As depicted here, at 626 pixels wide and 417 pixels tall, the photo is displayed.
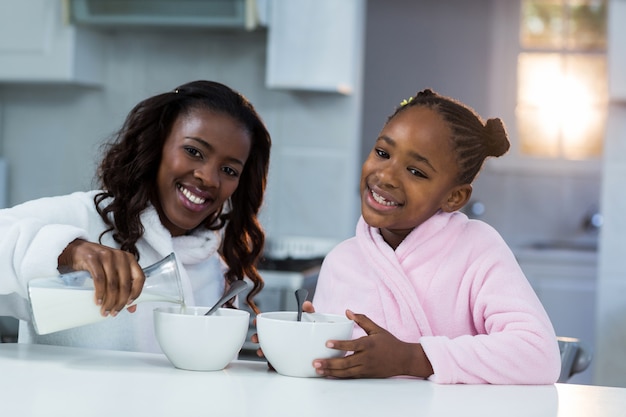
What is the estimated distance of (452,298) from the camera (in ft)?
4.06

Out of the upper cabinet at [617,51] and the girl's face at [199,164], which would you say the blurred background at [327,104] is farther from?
the girl's face at [199,164]

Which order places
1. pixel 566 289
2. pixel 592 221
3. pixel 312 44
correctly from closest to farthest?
Answer: 1. pixel 312 44
2. pixel 566 289
3. pixel 592 221

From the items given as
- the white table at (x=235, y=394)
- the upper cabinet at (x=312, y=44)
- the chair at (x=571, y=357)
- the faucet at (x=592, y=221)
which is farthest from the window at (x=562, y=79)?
the white table at (x=235, y=394)

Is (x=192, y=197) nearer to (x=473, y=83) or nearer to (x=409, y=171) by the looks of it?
(x=409, y=171)

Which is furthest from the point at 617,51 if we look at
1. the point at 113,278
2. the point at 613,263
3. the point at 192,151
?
the point at 113,278

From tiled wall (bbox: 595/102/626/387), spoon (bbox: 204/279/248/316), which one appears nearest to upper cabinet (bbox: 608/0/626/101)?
tiled wall (bbox: 595/102/626/387)

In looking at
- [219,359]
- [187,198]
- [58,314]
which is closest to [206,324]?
[219,359]

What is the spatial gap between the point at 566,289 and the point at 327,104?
1314mm

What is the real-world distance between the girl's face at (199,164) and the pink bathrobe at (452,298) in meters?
0.26

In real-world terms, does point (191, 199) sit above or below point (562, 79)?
below

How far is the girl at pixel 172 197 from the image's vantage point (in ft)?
4.63

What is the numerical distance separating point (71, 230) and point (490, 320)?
1.78 ft

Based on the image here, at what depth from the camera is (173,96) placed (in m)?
1.53

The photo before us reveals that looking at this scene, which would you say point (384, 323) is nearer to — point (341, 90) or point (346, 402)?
point (346, 402)
